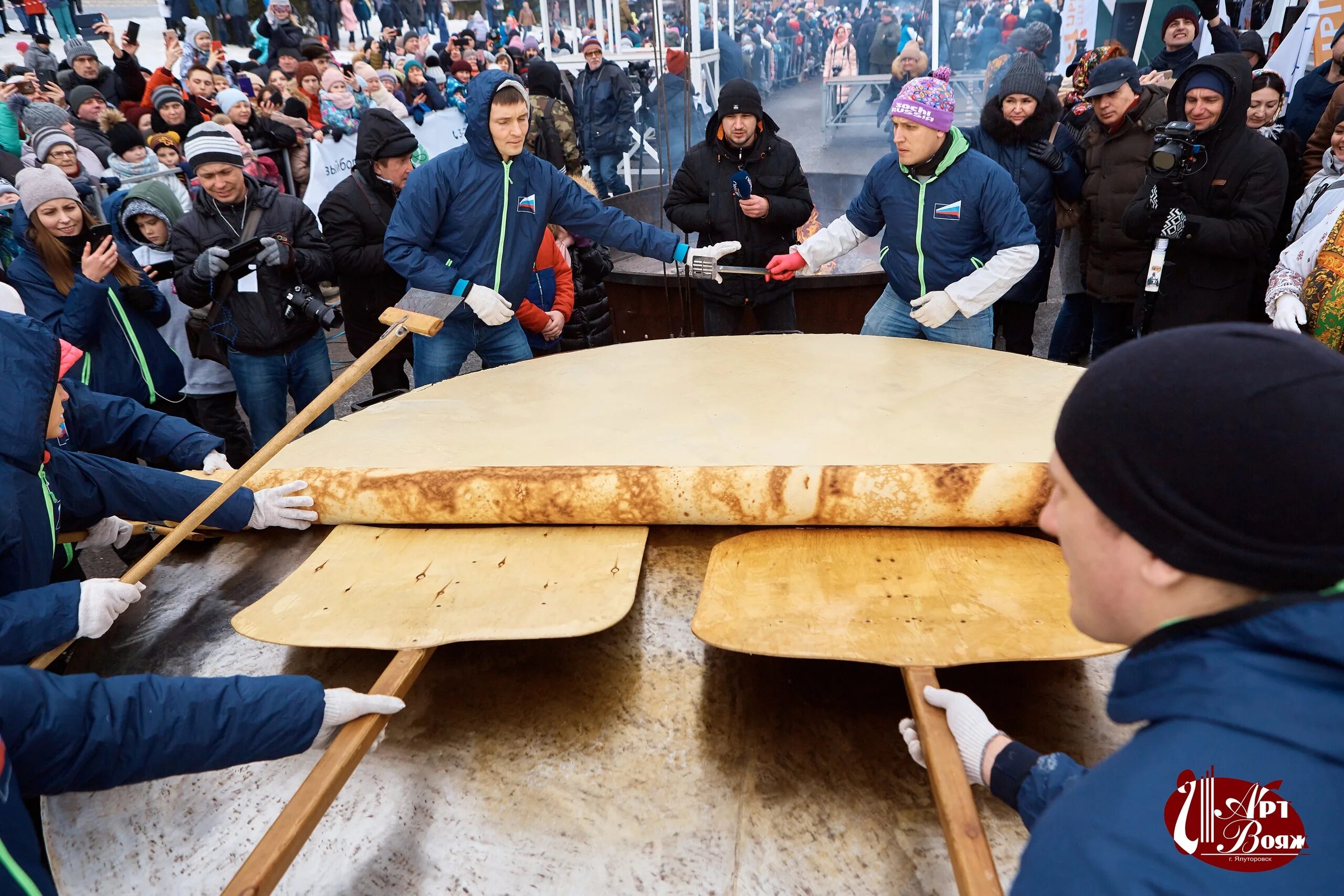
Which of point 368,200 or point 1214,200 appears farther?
point 368,200

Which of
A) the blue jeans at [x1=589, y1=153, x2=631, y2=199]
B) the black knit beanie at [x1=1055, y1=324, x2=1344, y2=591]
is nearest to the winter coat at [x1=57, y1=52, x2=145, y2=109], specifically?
the blue jeans at [x1=589, y1=153, x2=631, y2=199]

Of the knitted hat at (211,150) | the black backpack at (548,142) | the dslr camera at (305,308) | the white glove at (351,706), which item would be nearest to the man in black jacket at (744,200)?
the dslr camera at (305,308)

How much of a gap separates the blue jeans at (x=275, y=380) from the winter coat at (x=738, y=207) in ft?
5.71

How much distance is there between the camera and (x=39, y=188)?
122 inches

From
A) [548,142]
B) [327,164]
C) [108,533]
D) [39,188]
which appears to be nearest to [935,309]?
[108,533]

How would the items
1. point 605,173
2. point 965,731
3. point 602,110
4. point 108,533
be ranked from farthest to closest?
1. point 605,173
2. point 602,110
3. point 108,533
4. point 965,731

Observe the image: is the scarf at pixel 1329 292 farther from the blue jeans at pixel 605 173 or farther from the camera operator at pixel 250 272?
the blue jeans at pixel 605 173

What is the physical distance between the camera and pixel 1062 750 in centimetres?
163

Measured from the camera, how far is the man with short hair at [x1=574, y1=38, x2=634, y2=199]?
8.29 m

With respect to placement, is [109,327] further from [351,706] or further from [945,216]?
[945,216]

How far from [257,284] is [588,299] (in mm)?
2054

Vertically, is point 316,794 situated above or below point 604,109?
below

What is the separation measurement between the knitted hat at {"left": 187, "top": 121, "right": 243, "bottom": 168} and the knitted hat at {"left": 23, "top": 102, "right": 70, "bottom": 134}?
9.67ft

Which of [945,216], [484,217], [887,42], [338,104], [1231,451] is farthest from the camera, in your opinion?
[887,42]
